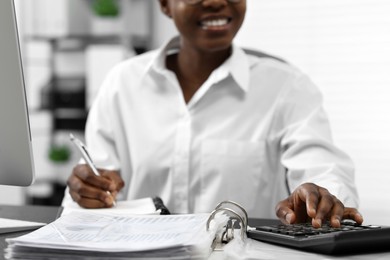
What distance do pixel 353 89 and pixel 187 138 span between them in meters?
1.61

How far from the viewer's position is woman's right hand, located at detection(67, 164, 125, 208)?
1500 millimetres

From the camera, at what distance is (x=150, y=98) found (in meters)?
1.98

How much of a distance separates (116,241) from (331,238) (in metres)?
0.28

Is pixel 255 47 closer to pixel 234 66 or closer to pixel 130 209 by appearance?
pixel 234 66

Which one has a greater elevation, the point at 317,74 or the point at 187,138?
the point at 187,138

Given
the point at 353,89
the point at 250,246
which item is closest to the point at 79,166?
Result: the point at 250,246

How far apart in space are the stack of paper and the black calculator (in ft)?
0.34

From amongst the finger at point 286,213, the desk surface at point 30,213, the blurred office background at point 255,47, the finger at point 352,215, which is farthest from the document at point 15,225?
the blurred office background at point 255,47

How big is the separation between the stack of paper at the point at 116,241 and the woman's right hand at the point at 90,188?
0.47 m

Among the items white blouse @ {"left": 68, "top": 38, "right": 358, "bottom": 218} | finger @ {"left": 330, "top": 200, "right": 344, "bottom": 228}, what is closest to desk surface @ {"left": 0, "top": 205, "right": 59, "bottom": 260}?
white blouse @ {"left": 68, "top": 38, "right": 358, "bottom": 218}

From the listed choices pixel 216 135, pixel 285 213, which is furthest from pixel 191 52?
pixel 285 213

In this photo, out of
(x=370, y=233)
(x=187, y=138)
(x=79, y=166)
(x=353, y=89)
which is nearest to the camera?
(x=370, y=233)

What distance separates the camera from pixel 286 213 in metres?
1.18

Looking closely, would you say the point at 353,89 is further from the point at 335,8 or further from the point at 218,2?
the point at 218,2
